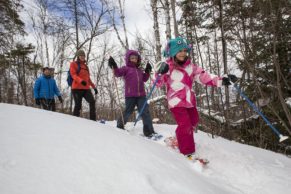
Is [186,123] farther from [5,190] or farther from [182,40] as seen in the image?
[5,190]

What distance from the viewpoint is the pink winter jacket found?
3.45m

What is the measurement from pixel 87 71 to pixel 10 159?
4.36 metres

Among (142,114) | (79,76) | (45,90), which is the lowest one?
(142,114)

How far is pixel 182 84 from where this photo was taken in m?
3.50

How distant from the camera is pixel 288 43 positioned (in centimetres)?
531

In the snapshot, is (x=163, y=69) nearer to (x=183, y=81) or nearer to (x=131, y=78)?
(x=183, y=81)

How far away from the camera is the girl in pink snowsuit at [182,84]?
3.28 m

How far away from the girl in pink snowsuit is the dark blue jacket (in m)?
4.04

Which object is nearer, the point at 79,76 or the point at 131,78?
the point at 131,78

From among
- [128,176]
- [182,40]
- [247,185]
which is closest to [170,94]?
[182,40]

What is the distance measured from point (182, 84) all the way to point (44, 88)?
441 centimetres

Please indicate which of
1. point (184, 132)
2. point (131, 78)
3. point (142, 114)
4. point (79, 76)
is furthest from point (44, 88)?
point (184, 132)

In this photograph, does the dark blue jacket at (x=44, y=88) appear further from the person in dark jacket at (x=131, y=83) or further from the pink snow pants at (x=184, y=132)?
the pink snow pants at (x=184, y=132)

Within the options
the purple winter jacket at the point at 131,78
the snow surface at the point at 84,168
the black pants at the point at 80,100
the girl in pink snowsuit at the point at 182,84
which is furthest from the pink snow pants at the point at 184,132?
the black pants at the point at 80,100
